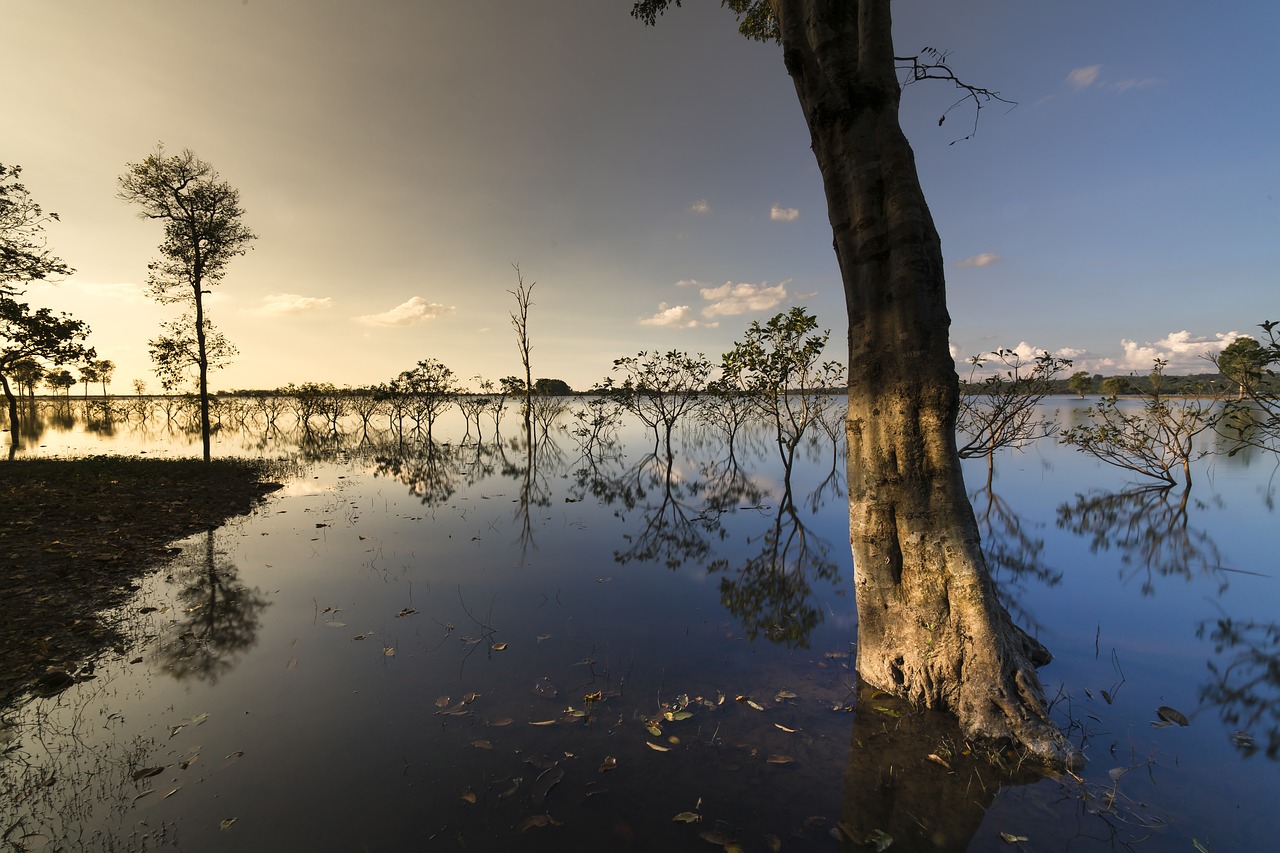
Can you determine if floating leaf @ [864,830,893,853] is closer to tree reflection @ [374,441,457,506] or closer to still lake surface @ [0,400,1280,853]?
still lake surface @ [0,400,1280,853]

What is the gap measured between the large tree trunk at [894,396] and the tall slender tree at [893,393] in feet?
0.04

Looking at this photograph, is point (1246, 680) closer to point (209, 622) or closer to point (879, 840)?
point (879, 840)

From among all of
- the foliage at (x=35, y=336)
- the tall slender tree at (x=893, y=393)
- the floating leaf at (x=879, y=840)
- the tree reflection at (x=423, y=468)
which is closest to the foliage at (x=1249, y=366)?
the tall slender tree at (x=893, y=393)

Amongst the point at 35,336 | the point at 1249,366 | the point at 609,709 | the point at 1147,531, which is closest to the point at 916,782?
the point at 609,709

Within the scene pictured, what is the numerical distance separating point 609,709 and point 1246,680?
798 cm

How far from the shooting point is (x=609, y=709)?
475cm

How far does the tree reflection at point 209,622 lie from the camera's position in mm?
5414

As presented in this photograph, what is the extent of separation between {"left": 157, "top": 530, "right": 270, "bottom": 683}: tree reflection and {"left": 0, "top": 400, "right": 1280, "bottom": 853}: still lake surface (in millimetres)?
48

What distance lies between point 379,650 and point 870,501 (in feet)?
21.4

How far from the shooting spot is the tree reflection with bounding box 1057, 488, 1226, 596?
9.42 metres

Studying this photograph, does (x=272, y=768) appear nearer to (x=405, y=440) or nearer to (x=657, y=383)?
(x=657, y=383)

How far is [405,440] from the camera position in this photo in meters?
37.0

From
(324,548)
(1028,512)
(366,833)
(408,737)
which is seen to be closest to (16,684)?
(408,737)

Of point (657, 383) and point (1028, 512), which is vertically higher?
point (657, 383)
